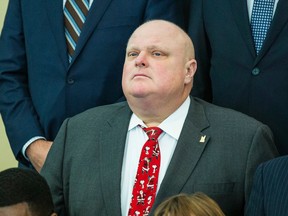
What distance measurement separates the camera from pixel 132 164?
9.60ft

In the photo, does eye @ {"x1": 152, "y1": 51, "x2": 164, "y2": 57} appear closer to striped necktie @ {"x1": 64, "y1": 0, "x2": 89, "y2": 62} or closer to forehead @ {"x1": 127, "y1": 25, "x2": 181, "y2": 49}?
forehead @ {"x1": 127, "y1": 25, "x2": 181, "y2": 49}

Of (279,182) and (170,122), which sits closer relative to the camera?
(279,182)

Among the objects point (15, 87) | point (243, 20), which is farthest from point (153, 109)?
point (15, 87)

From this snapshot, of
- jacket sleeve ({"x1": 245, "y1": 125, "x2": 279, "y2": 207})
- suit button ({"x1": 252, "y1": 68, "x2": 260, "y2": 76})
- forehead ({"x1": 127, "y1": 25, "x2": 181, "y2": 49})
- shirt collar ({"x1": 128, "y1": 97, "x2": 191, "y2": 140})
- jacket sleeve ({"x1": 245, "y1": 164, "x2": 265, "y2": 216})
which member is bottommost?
jacket sleeve ({"x1": 245, "y1": 164, "x2": 265, "y2": 216})

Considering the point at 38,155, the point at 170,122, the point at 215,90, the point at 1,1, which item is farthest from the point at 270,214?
the point at 1,1

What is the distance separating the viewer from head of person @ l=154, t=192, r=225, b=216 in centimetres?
246

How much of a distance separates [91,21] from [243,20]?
2.09 ft

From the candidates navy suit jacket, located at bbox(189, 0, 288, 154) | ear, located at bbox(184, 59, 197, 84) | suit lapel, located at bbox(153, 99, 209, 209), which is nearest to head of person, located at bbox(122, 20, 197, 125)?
ear, located at bbox(184, 59, 197, 84)

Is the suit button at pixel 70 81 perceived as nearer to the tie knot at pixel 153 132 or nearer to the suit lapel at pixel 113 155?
the suit lapel at pixel 113 155

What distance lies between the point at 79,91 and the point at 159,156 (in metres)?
0.62

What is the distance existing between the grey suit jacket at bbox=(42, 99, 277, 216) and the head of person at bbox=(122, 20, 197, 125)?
92 millimetres

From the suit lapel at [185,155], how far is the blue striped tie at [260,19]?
41 cm

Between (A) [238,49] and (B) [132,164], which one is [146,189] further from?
(A) [238,49]

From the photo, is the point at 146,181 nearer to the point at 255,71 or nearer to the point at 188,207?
the point at 188,207
